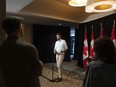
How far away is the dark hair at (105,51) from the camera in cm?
163

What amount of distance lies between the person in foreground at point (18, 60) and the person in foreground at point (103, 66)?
0.52 meters

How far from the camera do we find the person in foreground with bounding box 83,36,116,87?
1.61 meters

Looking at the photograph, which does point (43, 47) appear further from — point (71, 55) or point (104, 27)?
point (104, 27)

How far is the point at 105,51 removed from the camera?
1.64 meters

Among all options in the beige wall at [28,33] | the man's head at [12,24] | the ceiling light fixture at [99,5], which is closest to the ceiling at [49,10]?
the ceiling light fixture at [99,5]

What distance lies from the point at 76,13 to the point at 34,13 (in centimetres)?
163

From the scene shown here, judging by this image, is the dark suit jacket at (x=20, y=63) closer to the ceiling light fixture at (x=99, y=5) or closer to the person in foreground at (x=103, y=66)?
the person in foreground at (x=103, y=66)

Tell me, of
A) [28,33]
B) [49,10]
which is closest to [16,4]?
[49,10]

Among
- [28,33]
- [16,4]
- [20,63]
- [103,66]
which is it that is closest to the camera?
[20,63]

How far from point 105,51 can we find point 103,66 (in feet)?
0.46

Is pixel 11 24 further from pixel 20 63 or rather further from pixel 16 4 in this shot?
pixel 16 4

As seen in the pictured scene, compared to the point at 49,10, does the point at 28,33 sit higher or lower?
lower

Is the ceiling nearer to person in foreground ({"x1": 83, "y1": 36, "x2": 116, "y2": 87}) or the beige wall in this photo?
the beige wall

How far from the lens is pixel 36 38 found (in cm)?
966
